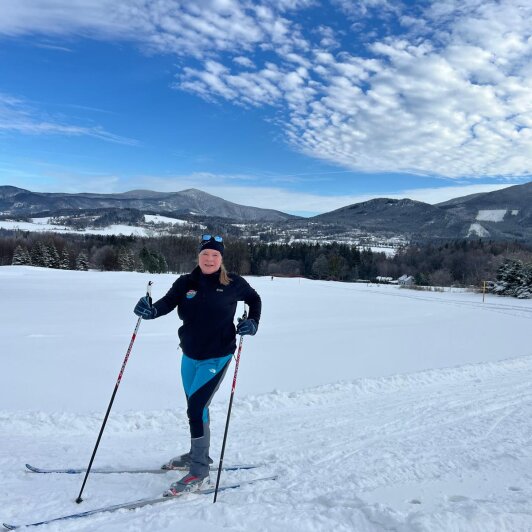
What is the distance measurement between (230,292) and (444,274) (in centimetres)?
8450

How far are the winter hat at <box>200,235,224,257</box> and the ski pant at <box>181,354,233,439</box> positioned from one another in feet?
3.34

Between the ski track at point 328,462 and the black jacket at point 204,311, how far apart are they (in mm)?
1220

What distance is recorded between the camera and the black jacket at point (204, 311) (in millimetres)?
3875

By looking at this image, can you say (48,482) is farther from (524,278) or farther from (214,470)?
(524,278)

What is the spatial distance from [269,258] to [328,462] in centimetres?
9101

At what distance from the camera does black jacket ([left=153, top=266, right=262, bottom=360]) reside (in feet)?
12.7

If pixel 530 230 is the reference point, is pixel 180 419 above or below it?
below

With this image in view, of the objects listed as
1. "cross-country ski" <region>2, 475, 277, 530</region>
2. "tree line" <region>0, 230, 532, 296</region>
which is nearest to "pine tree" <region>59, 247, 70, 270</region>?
"tree line" <region>0, 230, 532, 296</region>

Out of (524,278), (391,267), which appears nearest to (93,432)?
(524,278)

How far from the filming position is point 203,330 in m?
3.87

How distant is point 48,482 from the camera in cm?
373

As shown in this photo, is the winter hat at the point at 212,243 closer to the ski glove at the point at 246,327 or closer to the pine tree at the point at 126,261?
the ski glove at the point at 246,327

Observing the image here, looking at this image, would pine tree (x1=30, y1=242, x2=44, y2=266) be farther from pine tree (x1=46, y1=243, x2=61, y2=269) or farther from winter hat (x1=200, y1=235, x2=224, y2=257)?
winter hat (x1=200, y1=235, x2=224, y2=257)

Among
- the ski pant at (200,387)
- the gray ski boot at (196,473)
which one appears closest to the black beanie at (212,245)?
the ski pant at (200,387)
